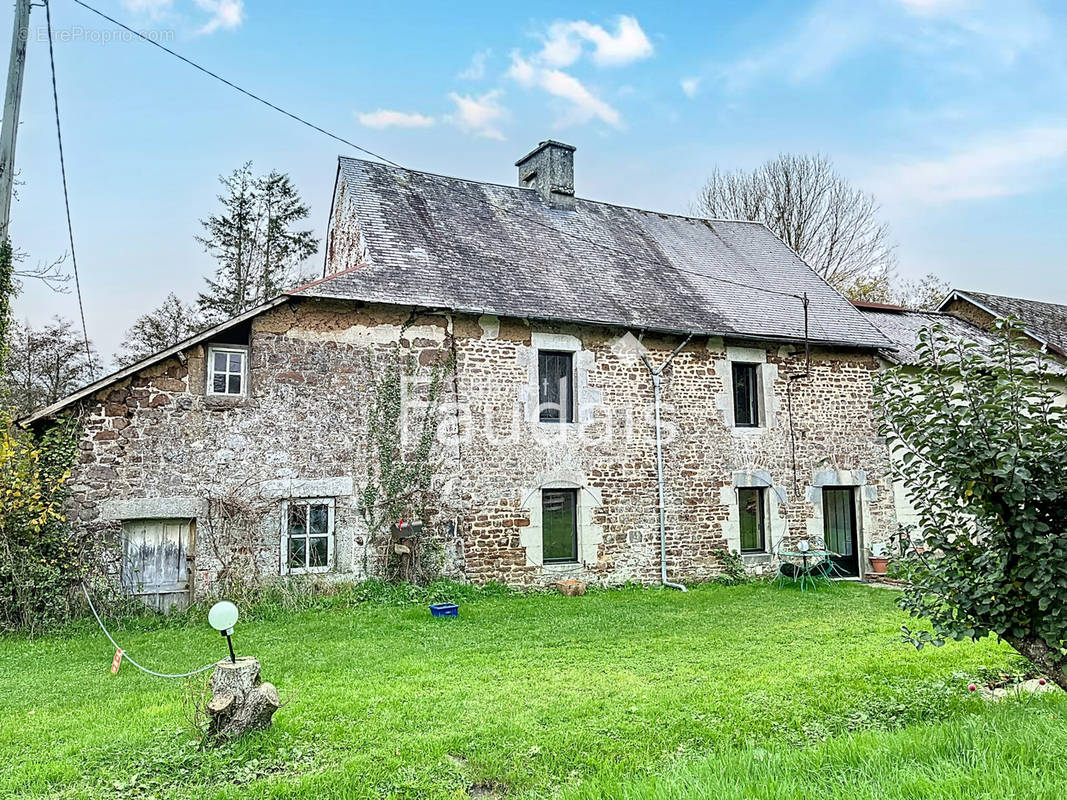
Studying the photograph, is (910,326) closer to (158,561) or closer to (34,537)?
(158,561)

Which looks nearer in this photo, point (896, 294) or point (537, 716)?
point (537, 716)

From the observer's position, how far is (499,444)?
11.1 meters

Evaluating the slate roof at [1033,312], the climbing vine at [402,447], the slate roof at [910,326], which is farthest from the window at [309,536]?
the slate roof at [1033,312]

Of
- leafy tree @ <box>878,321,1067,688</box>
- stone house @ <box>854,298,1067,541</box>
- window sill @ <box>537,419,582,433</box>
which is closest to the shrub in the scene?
window sill @ <box>537,419,582,433</box>

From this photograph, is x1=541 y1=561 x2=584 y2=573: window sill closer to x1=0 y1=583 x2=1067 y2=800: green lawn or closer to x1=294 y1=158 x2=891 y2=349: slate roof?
x1=0 y1=583 x2=1067 y2=800: green lawn

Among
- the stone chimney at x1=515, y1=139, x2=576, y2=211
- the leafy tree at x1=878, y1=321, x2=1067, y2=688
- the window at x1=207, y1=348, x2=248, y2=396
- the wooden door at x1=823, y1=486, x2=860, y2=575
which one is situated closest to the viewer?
the leafy tree at x1=878, y1=321, x2=1067, y2=688

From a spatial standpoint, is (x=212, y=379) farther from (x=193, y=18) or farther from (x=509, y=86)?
(x=509, y=86)

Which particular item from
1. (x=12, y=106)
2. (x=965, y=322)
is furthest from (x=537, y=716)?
(x=965, y=322)

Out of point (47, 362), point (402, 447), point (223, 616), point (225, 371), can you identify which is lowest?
point (223, 616)

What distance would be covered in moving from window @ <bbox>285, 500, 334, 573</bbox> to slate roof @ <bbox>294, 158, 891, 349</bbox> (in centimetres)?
304

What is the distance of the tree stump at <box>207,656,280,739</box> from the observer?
173 inches

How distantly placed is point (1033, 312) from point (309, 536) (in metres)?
19.8

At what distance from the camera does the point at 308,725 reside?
4730 millimetres

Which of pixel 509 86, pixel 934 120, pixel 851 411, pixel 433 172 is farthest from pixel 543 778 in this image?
pixel 433 172
